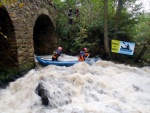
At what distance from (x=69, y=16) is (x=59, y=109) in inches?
366

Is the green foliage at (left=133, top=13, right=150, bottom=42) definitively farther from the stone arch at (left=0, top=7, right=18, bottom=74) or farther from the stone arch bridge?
the stone arch at (left=0, top=7, right=18, bottom=74)

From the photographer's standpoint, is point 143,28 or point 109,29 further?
point 109,29

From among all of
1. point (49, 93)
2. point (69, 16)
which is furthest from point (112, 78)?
point (69, 16)

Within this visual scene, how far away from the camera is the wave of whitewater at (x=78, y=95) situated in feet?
16.8

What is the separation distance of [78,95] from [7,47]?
3.84m

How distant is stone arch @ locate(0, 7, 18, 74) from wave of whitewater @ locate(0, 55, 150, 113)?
3.40 ft

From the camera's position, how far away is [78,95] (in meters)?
5.79

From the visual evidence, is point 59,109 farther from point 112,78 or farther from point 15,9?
point 15,9

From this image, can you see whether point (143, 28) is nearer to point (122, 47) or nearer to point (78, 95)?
point (122, 47)

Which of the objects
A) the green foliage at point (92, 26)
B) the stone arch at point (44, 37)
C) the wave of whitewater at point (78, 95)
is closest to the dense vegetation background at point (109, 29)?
the green foliage at point (92, 26)

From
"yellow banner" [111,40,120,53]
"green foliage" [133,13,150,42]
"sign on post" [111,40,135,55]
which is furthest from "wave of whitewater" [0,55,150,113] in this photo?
"green foliage" [133,13,150,42]

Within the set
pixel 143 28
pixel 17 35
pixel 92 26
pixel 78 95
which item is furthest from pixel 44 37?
pixel 78 95

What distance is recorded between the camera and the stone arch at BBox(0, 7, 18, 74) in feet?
25.6

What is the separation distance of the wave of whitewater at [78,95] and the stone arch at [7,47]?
1.04 meters
